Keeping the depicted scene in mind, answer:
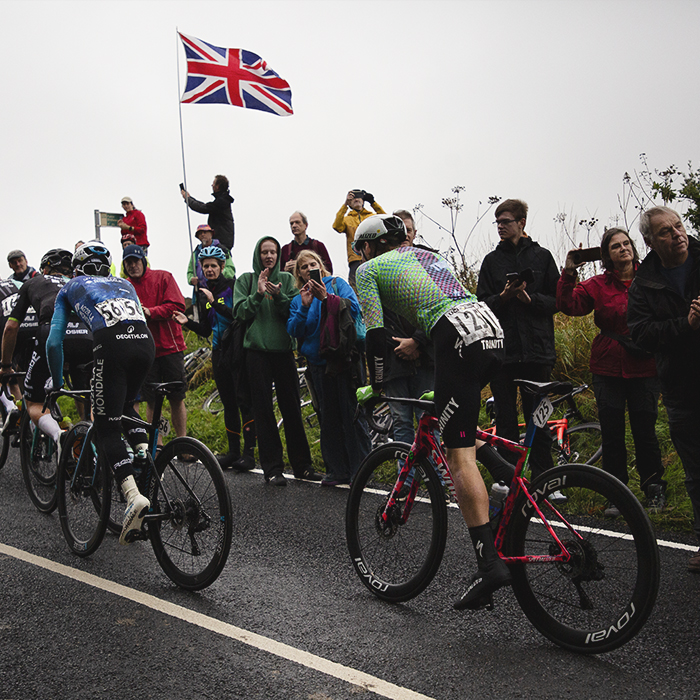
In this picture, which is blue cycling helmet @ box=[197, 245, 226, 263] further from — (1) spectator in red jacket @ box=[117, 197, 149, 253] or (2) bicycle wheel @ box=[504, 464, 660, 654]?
(1) spectator in red jacket @ box=[117, 197, 149, 253]

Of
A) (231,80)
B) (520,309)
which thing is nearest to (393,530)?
(520,309)

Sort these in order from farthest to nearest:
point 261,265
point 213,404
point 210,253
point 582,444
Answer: point 213,404, point 210,253, point 261,265, point 582,444

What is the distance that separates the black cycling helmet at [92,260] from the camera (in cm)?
571

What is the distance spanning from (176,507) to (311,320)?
3.21m

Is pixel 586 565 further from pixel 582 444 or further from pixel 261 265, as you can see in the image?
pixel 261 265

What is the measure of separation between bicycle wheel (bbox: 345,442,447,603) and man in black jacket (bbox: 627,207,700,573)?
1.78 meters

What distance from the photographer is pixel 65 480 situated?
19.5ft

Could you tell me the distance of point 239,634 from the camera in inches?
160

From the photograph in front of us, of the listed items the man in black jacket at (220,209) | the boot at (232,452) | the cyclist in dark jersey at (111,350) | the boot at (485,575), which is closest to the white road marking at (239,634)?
the cyclist in dark jersey at (111,350)

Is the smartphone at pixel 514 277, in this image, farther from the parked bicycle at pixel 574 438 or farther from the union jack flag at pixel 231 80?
the union jack flag at pixel 231 80

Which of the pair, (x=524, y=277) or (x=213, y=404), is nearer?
(x=524, y=277)

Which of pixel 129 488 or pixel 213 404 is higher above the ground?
pixel 129 488

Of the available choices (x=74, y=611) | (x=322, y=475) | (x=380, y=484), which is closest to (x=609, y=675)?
(x=380, y=484)

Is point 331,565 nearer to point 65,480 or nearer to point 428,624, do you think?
point 428,624
